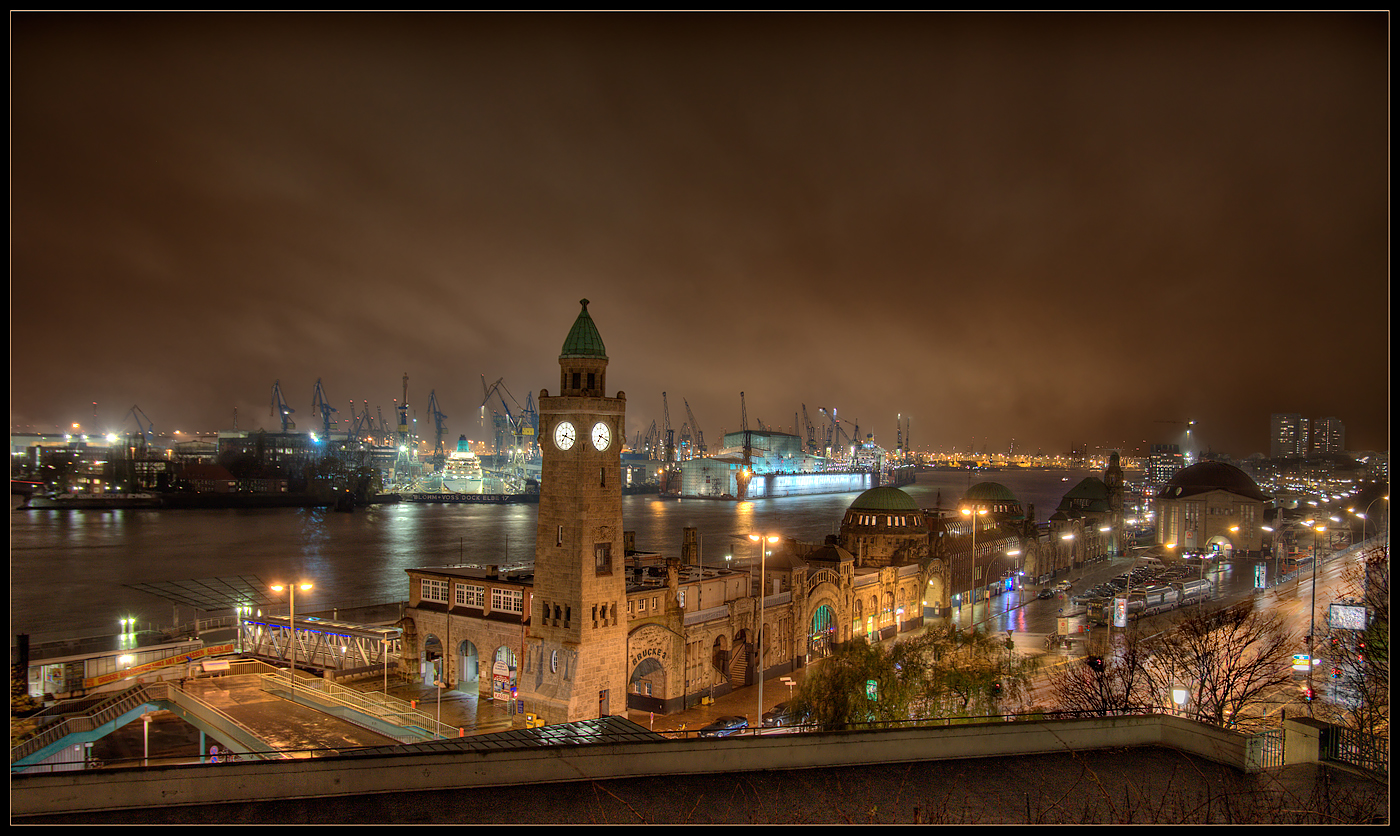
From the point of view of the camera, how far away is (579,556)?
95.8 ft

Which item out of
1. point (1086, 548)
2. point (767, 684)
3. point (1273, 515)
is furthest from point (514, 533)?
point (1273, 515)

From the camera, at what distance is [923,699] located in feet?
82.8

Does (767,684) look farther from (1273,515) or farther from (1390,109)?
(1273,515)

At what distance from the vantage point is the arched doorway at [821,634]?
4053 cm

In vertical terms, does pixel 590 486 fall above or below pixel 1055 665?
above

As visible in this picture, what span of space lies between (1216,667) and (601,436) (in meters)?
23.1

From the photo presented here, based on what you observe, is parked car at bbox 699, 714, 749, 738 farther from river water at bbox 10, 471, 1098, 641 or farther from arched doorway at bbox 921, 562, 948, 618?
river water at bbox 10, 471, 1098, 641

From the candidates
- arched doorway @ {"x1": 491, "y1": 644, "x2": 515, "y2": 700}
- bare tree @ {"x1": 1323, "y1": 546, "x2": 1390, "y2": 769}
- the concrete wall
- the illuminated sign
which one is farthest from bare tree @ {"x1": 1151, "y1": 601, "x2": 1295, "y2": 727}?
arched doorway @ {"x1": 491, "y1": 644, "x2": 515, "y2": 700}

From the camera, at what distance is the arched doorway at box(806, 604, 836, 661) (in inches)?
1596

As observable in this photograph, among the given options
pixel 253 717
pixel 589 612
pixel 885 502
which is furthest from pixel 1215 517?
pixel 253 717

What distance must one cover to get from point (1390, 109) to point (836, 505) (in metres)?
191

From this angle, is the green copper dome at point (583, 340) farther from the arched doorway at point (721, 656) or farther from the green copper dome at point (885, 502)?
the green copper dome at point (885, 502)

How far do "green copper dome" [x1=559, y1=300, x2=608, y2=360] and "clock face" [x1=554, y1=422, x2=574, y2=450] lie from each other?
8.96 feet

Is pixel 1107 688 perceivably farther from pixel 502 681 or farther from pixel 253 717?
→ pixel 253 717
